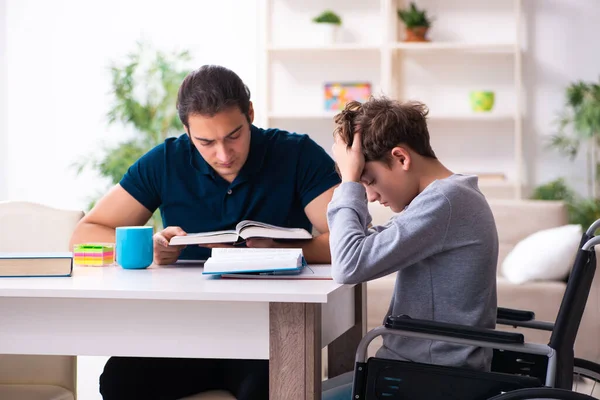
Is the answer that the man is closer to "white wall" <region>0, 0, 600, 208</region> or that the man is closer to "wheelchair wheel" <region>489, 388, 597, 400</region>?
"wheelchair wheel" <region>489, 388, 597, 400</region>

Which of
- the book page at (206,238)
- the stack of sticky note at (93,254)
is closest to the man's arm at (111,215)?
the stack of sticky note at (93,254)

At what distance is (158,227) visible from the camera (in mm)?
4965

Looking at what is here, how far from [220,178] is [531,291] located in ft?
6.08

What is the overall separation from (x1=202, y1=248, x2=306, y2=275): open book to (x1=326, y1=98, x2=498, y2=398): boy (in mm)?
122

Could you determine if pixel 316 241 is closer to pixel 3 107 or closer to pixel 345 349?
pixel 345 349

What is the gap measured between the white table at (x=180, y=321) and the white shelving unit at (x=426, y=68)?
3481 mm

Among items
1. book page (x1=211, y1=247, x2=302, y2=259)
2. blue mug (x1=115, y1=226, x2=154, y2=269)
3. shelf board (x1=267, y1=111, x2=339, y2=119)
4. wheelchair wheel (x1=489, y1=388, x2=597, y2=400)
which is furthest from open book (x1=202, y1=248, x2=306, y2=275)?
shelf board (x1=267, y1=111, x2=339, y2=119)

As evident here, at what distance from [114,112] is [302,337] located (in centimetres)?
390

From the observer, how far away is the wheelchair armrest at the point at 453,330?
4.56 ft

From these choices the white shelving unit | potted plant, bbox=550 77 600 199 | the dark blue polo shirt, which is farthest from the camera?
the white shelving unit

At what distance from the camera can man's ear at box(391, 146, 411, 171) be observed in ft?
5.32

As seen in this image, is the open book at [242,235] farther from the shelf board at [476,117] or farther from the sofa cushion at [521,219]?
the shelf board at [476,117]

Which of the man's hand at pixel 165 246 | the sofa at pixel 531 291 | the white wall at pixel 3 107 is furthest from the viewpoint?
the white wall at pixel 3 107

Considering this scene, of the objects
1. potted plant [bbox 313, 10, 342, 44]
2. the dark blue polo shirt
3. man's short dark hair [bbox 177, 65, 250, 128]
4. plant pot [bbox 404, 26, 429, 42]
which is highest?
potted plant [bbox 313, 10, 342, 44]
